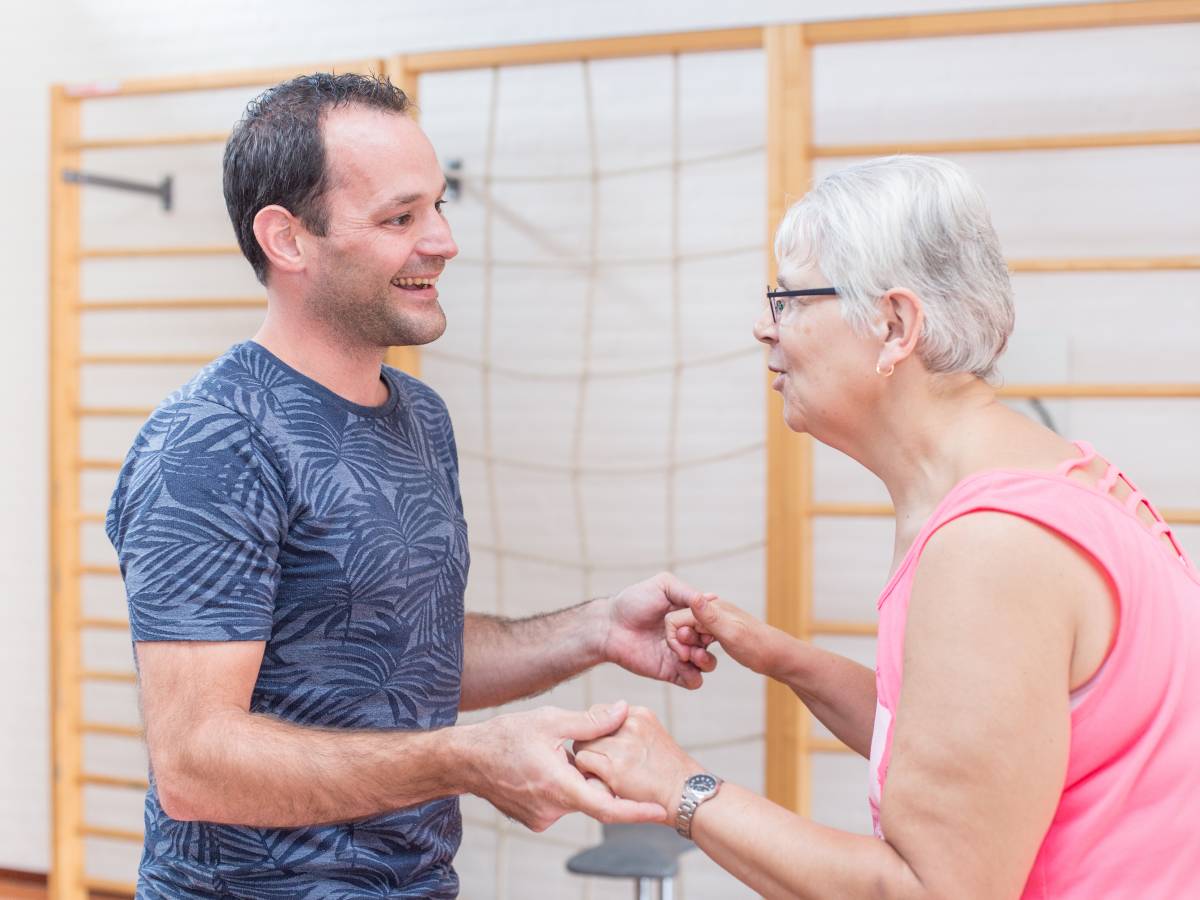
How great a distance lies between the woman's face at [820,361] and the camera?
1.32 meters

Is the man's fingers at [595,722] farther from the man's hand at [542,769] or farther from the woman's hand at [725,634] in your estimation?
the woman's hand at [725,634]

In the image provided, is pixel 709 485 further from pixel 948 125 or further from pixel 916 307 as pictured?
pixel 916 307

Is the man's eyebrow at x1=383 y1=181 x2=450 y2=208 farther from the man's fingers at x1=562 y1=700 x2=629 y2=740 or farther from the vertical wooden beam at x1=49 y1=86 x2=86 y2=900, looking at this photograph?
the vertical wooden beam at x1=49 y1=86 x2=86 y2=900

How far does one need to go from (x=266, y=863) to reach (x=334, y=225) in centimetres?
80

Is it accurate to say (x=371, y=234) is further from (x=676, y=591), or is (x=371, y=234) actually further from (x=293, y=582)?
(x=676, y=591)

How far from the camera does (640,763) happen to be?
1.32m

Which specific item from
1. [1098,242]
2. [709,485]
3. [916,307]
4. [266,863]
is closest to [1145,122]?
[1098,242]

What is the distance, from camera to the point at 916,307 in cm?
125

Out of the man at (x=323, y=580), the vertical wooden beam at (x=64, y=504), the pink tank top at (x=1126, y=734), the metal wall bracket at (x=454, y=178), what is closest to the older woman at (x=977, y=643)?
the pink tank top at (x=1126, y=734)

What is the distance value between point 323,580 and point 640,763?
441 millimetres

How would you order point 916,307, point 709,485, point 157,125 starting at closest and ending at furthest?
point 916,307
point 709,485
point 157,125

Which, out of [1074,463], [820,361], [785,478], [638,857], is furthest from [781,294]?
[785,478]

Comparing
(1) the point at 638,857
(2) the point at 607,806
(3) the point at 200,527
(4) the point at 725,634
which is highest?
(3) the point at 200,527

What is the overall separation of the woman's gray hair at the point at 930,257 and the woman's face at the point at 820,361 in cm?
2
